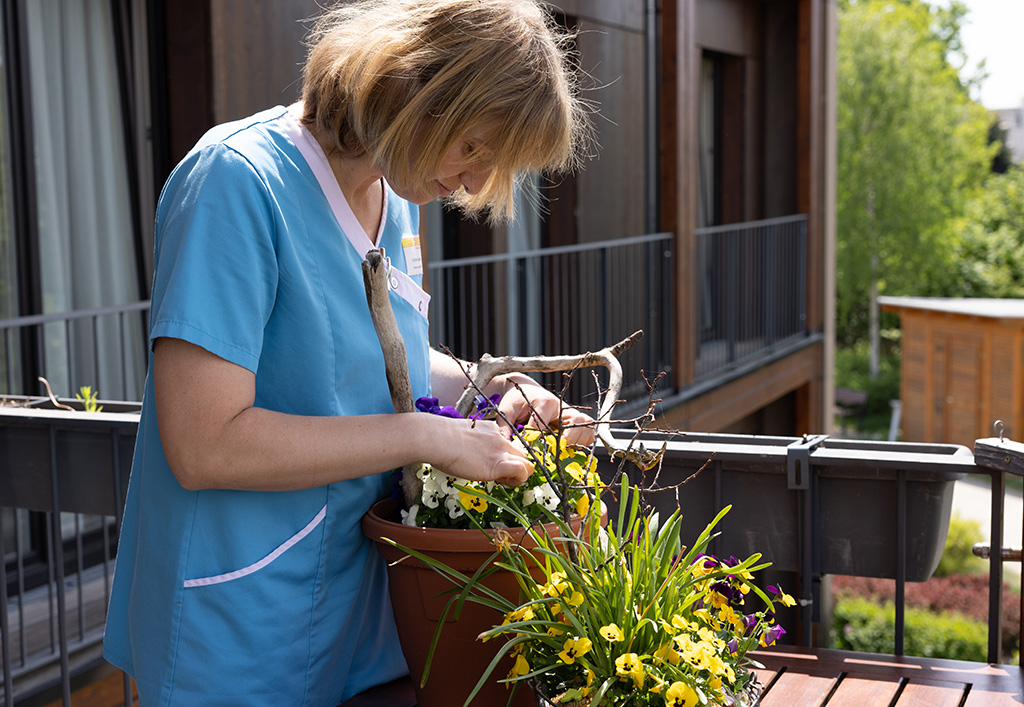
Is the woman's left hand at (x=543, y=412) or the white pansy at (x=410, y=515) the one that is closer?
the white pansy at (x=410, y=515)

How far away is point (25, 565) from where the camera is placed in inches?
173

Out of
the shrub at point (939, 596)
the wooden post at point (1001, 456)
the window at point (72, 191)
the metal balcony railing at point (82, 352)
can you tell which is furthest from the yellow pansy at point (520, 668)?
the shrub at point (939, 596)

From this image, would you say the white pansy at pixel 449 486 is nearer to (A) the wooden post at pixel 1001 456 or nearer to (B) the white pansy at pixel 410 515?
(B) the white pansy at pixel 410 515

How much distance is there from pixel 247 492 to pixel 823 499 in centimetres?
113

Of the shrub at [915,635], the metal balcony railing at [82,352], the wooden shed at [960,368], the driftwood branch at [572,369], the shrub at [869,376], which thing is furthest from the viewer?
the shrub at [869,376]

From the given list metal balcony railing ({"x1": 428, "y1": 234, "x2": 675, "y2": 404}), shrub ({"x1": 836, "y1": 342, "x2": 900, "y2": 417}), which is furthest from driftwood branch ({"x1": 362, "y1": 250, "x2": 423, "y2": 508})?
shrub ({"x1": 836, "y1": 342, "x2": 900, "y2": 417})

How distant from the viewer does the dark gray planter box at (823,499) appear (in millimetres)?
1852

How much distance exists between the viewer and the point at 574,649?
117 cm

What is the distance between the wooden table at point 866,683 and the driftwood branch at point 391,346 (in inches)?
13.7

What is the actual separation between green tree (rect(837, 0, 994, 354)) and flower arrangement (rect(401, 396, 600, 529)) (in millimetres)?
27774

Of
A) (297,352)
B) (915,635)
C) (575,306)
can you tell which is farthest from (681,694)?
(915,635)

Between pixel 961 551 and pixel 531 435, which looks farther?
pixel 961 551

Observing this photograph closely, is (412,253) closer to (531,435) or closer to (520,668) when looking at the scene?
(531,435)

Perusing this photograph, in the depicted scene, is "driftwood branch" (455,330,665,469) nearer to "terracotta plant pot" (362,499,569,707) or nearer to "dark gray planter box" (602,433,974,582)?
"terracotta plant pot" (362,499,569,707)
